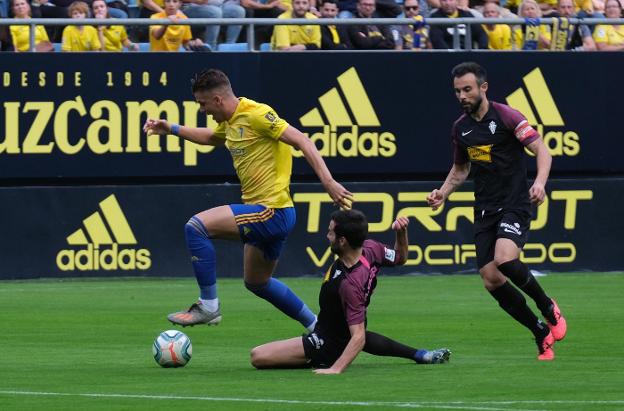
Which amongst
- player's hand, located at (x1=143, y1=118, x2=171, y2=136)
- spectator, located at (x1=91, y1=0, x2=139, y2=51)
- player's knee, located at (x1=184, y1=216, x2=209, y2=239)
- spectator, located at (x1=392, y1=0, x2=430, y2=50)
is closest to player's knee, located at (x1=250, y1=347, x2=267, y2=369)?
player's knee, located at (x1=184, y1=216, x2=209, y2=239)

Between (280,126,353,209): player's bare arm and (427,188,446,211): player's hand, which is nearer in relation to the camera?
(280,126,353,209): player's bare arm

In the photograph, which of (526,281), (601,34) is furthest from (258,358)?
(601,34)

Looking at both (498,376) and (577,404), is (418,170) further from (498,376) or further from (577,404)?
(577,404)

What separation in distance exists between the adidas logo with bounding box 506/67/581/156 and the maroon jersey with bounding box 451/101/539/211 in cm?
914

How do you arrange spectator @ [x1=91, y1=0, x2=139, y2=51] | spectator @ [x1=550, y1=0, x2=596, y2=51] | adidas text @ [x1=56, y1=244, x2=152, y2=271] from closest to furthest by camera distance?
spectator @ [x1=91, y1=0, x2=139, y2=51] → adidas text @ [x1=56, y1=244, x2=152, y2=271] → spectator @ [x1=550, y1=0, x2=596, y2=51]

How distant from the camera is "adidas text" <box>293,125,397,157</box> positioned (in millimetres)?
20172

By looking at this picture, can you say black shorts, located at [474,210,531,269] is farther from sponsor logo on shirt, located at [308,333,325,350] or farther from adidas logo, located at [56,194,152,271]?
adidas logo, located at [56,194,152,271]

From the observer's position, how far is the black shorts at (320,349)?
34.2 feet

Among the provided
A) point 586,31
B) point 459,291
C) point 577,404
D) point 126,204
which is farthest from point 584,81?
point 577,404

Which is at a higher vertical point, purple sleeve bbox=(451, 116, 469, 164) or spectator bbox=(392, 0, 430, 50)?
purple sleeve bbox=(451, 116, 469, 164)

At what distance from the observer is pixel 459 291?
59.6 feet

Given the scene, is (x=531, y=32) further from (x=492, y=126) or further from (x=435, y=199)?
(x=435, y=199)

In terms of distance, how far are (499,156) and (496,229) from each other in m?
0.57

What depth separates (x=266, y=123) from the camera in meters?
11.5
